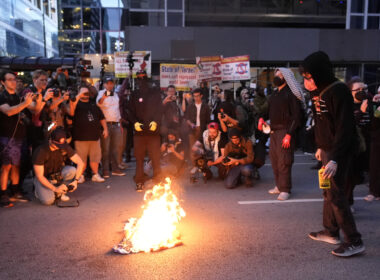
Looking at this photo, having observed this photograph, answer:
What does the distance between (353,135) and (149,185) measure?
14.2 ft

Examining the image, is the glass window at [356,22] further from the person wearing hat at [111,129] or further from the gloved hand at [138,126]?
the gloved hand at [138,126]

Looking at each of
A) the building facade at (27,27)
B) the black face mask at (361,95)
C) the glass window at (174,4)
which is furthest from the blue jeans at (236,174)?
the building facade at (27,27)

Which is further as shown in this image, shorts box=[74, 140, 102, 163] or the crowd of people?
shorts box=[74, 140, 102, 163]

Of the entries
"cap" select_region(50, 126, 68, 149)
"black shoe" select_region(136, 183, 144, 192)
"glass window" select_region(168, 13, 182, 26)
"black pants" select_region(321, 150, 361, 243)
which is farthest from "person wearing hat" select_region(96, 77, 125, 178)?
"glass window" select_region(168, 13, 182, 26)

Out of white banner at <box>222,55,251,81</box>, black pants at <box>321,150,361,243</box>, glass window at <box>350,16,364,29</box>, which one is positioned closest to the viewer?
black pants at <box>321,150,361,243</box>

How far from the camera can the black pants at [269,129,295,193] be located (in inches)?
243

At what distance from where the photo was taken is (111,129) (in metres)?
8.20

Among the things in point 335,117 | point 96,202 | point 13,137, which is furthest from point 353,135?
point 13,137

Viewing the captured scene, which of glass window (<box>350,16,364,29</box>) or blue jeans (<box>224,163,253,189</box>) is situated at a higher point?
glass window (<box>350,16,364,29</box>)

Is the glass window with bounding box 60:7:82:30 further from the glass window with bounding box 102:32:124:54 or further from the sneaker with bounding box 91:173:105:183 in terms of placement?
the sneaker with bounding box 91:173:105:183

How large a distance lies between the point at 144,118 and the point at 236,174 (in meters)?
2.13

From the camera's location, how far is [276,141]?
6.28 meters

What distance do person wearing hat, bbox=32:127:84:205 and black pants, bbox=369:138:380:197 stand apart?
4912 millimetres

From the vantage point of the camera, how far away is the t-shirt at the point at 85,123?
23.7 feet
